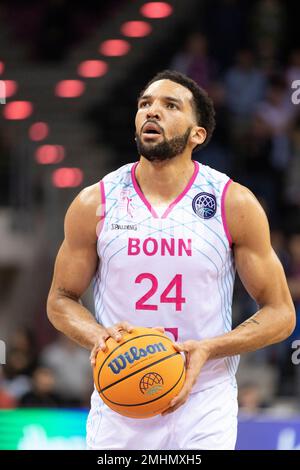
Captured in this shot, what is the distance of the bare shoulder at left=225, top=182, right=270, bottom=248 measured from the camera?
598cm

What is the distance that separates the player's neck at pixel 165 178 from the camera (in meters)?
6.12

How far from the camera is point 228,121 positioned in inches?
529

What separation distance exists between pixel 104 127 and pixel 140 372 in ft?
30.3

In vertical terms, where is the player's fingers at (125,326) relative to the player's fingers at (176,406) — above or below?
above

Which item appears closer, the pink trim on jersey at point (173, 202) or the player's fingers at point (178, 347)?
the player's fingers at point (178, 347)

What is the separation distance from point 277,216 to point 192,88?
6550mm

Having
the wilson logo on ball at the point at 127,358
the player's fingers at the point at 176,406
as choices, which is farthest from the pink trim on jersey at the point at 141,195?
the player's fingers at the point at 176,406

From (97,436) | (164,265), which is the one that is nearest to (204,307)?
(164,265)

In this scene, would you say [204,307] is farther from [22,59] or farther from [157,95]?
[22,59]

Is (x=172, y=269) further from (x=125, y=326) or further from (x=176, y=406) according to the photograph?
(x=176, y=406)

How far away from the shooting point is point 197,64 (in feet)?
44.5

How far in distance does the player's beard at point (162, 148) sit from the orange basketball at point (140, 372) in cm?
Answer: 100

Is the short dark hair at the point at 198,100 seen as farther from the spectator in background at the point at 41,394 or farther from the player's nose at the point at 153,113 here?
the spectator in background at the point at 41,394

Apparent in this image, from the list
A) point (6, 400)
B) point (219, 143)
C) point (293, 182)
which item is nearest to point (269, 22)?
point (219, 143)
